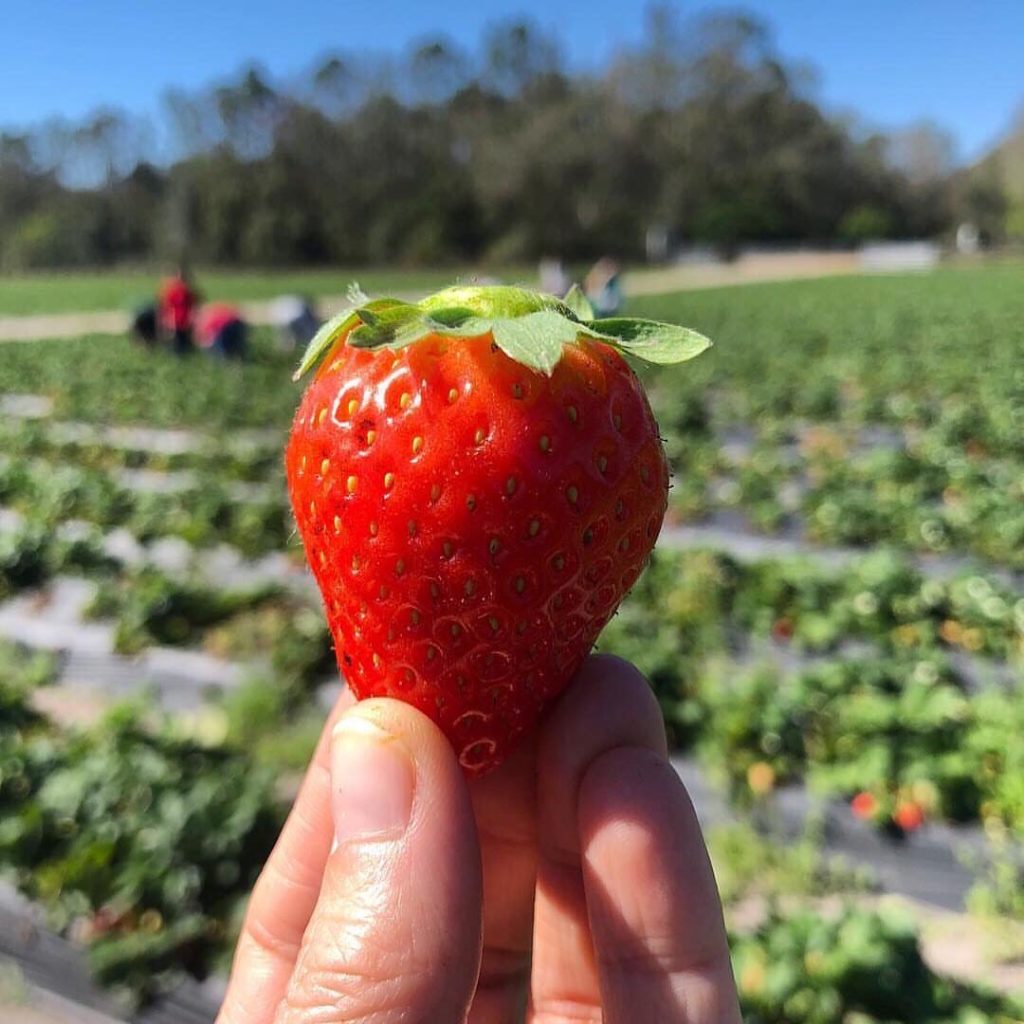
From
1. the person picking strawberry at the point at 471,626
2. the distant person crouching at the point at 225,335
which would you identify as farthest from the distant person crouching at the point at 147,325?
the person picking strawberry at the point at 471,626

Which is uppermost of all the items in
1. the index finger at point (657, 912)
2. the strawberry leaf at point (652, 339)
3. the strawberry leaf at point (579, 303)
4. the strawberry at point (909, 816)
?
the strawberry leaf at point (579, 303)

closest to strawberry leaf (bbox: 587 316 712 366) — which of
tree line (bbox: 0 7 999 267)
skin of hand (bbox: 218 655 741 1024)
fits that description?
skin of hand (bbox: 218 655 741 1024)

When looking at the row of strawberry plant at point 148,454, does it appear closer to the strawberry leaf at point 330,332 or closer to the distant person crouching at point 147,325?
the strawberry leaf at point 330,332

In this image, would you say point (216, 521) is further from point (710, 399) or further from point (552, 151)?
point (552, 151)

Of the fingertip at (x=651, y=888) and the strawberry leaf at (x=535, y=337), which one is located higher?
the strawberry leaf at (x=535, y=337)

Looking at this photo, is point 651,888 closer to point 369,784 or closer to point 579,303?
point 369,784
